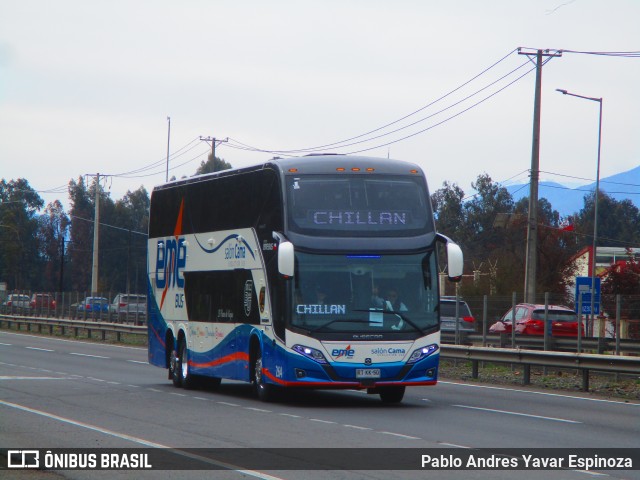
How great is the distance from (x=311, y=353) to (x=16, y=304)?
184 feet

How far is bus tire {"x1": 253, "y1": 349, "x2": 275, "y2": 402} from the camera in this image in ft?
63.4

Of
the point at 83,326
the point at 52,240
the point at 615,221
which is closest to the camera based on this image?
the point at 83,326

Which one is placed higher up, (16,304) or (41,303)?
(41,303)

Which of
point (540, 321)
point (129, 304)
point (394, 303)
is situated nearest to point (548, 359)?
point (394, 303)

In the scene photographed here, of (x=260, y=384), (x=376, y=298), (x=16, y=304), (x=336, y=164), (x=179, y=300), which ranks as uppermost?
(x=336, y=164)

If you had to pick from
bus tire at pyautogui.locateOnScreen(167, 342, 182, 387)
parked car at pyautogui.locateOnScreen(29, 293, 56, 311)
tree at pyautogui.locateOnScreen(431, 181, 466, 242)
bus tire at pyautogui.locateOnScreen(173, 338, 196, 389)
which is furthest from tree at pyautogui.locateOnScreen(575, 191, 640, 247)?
bus tire at pyautogui.locateOnScreen(173, 338, 196, 389)

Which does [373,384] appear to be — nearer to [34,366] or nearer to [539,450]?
[539,450]

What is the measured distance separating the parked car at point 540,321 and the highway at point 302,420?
8.26m

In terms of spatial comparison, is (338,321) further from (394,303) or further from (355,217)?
(355,217)

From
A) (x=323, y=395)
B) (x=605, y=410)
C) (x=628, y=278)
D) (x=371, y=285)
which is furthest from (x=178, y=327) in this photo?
(x=628, y=278)

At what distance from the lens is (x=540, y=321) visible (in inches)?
1315

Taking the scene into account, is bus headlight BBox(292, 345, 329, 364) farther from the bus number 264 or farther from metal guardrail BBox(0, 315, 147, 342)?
metal guardrail BBox(0, 315, 147, 342)

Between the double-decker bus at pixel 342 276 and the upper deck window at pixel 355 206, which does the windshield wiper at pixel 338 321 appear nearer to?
the double-decker bus at pixel 342 276

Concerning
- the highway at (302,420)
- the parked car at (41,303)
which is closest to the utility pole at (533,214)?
the highway at (302,420)
